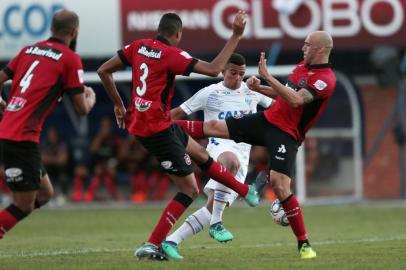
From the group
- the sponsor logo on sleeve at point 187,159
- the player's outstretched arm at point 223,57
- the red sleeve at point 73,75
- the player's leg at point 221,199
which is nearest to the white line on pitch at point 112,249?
the player's leg at point 221,199

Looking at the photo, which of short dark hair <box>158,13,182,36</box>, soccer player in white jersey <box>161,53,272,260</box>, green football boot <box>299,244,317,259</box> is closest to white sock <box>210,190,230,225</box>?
soccer player in white jersey <box>161,53,272,260</box>

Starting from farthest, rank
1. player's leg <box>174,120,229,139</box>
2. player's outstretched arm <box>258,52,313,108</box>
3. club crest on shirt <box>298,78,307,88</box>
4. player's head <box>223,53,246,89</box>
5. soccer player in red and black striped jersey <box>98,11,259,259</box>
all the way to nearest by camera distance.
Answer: player's head <box>223,53,246,89</box> < player's leg <box>174,120,229,139</box> < club crest on shirt <box>298,78,307,88</box> < player's outstretched arm <box>258,52,313,108</box> < soccer player in red and black striped jersey <box>98,11,259,259</box>

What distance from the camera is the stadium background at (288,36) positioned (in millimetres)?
22797

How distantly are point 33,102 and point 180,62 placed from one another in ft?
5.11

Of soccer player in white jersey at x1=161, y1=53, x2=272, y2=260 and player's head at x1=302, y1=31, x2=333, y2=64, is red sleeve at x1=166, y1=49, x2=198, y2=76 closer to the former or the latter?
player's head at x1=302, y1=31, x2=333, y2=64

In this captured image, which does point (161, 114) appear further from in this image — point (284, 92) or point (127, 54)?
point (284, 92)

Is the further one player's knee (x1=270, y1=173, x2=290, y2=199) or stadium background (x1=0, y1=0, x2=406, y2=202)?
stadium background (x1=0, y1=0, x2=406, y2=202)

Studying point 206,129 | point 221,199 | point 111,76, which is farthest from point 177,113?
point 111,76

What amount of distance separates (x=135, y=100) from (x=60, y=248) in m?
3.05

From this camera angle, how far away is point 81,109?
31.9 ft

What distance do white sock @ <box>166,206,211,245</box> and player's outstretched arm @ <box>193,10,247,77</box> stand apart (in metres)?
1.83

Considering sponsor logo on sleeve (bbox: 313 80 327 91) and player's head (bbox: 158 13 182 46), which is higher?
player's head (bbox: 158 13 182 46)

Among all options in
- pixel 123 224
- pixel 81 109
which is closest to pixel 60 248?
pixel 81 109

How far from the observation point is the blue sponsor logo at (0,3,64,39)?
2298cm
